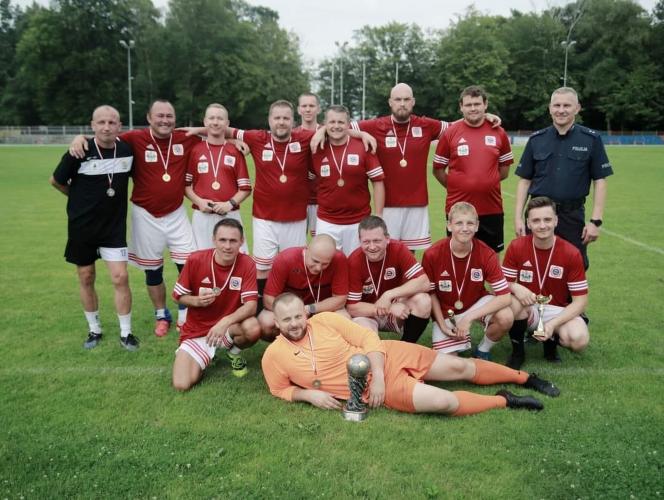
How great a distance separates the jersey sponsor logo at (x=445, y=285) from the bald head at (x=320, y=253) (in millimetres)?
975

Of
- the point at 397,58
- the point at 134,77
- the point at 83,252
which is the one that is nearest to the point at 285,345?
the point at 83,252

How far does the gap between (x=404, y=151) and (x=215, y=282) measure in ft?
8.07

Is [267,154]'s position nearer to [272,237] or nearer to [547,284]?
[272,237]

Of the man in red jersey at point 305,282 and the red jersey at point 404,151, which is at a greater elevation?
the red jersey at point 404,151

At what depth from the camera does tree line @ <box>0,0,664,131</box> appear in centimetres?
5891

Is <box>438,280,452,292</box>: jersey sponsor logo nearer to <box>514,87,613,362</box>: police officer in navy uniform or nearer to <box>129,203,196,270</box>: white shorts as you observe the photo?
<box>514,87,613,362</box>: police officer in navy uniform

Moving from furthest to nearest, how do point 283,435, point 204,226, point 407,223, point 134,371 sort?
point 407,223 → point 204,226 → point 134,371 → point 283,435

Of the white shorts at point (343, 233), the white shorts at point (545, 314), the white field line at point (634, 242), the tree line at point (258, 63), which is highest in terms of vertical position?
the tree line at point (258, 63)

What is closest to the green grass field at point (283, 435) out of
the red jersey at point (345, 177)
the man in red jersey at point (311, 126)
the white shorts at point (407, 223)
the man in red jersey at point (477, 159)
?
the white shorts at point (407, 223)

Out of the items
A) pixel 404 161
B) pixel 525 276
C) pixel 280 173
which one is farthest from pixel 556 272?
pixel 280 173

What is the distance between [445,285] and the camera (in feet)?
16.4

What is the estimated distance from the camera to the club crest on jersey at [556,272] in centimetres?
494

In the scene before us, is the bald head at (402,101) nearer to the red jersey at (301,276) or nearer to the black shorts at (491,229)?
the black shorts at (491,229)

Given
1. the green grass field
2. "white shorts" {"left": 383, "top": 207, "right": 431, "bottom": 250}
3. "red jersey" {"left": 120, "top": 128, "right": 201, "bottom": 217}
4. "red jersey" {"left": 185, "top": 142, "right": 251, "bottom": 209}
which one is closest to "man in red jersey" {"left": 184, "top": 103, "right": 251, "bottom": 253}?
"red jersey" {"left": 185, "top": 142, "right": 251, "bottom": 209}
